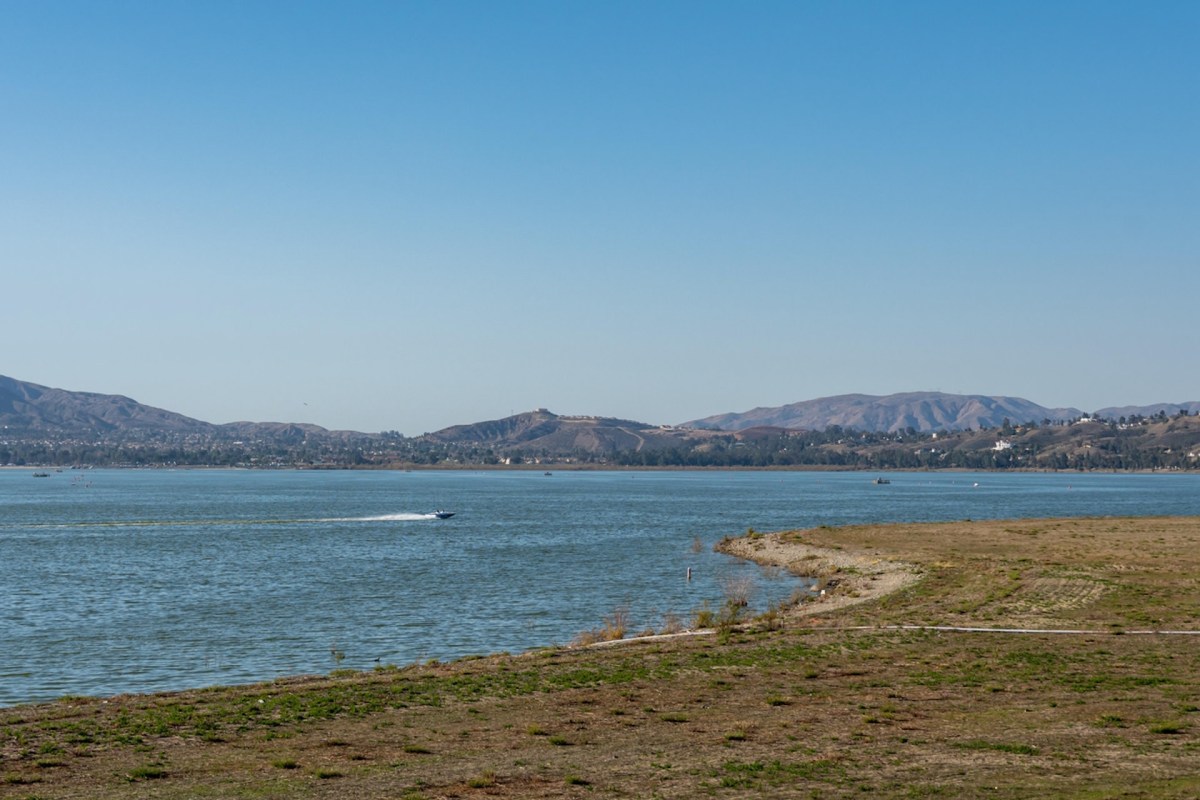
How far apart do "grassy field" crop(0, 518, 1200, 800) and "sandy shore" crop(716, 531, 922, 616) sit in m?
14.4

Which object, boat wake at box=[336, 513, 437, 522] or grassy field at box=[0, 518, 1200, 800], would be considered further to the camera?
boat wake at box=[336, 513, 437, 522]

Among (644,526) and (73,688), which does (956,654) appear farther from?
(644,526)

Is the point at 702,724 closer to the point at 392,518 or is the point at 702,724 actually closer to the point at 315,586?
the point at 315,586

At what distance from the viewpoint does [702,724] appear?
77.2 feet

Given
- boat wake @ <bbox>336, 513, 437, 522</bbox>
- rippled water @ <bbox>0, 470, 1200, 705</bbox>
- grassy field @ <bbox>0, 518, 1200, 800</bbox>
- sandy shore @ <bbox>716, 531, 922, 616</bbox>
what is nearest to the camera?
grassy field @ <bbox>0, 518, 1200, 800</bbox>

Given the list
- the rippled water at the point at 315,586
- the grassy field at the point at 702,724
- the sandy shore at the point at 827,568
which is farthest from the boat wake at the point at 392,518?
the grassy field at the point at 702,724

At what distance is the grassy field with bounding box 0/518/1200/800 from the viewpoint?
18547 millimetres

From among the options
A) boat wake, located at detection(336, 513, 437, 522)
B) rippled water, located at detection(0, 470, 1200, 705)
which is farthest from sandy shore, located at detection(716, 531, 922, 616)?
boat wake, located at detection(336, 513, 437, 522)

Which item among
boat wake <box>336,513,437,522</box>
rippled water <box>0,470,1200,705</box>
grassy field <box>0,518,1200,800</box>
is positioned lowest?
rippled water <box>0,470,1200,705</box>

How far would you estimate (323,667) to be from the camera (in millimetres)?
38031

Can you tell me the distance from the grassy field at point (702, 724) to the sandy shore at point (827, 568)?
47.2 feet

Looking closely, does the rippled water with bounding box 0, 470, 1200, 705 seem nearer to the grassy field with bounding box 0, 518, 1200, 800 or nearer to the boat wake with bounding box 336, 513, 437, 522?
the boat wake with bounding box 336, 513, 437, 522

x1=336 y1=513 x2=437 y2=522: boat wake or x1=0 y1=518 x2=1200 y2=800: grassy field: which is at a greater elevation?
x1=0 y1=518 x2=1200 y2=800: grassy field

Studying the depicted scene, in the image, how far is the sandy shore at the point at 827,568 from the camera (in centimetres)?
5481
